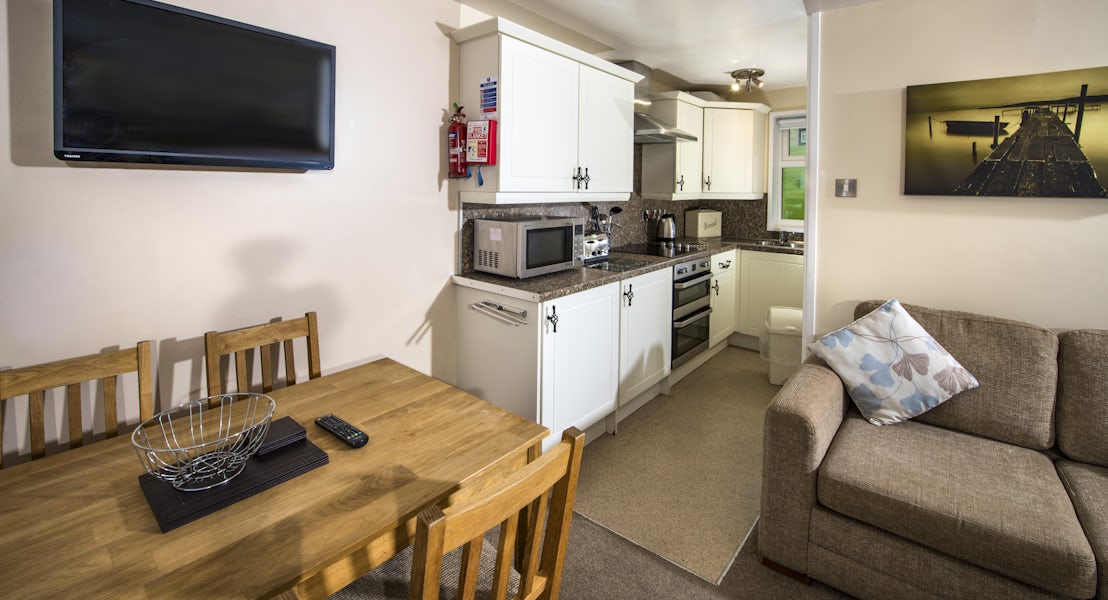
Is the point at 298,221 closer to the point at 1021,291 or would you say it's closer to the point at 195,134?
the point at 195,134

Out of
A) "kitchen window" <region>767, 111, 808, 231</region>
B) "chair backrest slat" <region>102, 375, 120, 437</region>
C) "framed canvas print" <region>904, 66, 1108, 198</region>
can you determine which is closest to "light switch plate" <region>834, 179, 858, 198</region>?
"framed canvas print" <region>904, 66, 1108, 198</region>

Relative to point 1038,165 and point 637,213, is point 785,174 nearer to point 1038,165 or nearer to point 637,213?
point 637,213

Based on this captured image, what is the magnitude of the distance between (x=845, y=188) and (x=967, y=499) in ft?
5.03

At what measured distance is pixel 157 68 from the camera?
5.52ft

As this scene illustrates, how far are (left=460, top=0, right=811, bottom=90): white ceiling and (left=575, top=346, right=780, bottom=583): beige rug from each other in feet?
7.90

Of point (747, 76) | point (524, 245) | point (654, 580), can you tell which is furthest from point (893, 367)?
point (747, 76)

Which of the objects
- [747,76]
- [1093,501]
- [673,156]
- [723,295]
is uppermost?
[747,76]

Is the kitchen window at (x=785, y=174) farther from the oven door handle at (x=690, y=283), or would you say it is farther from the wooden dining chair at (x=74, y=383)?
the wooden dining chair at (x=74, y=383)

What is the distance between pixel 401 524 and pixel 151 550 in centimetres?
47

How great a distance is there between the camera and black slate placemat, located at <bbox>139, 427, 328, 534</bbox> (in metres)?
1.14

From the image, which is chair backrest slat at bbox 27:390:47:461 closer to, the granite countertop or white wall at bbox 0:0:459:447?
white wall at bbox 0:0:459:447

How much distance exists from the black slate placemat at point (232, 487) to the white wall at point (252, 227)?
809mm

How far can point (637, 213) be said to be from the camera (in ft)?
14.7

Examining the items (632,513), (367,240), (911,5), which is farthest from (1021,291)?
(367,240)
